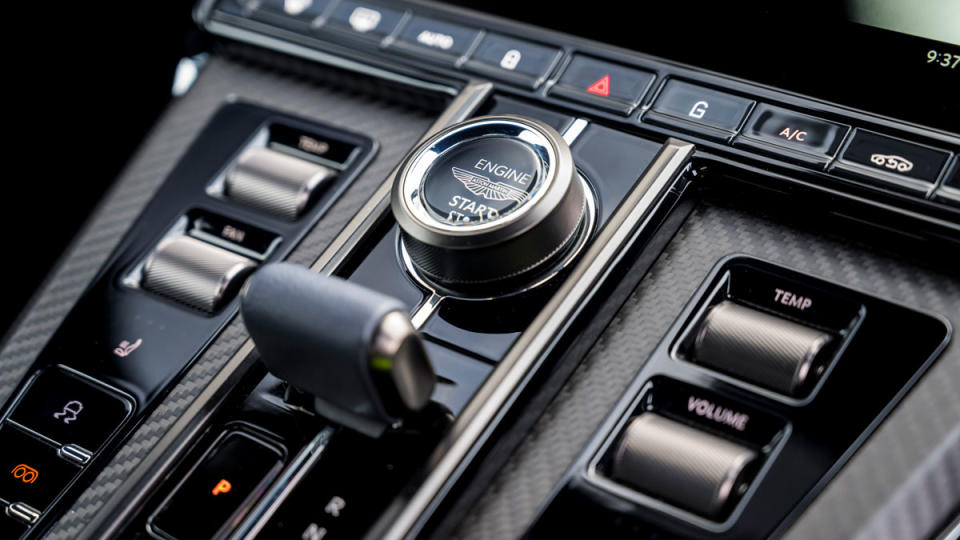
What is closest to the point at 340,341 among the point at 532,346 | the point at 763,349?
the point at 532,346

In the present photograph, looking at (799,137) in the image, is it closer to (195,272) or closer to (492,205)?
(492,205)

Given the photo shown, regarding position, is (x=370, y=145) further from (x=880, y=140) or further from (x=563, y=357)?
(x=880, y=140)

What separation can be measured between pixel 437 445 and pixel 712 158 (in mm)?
298

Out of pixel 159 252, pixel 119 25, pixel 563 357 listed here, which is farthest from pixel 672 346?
pixel 119 25

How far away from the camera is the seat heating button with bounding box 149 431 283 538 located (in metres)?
0.60

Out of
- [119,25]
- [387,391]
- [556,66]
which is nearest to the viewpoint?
[387,391]

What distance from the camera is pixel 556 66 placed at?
2.51ft

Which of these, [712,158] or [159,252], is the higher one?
[712,158]

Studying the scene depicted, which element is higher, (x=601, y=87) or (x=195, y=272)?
(x=601, y=87)

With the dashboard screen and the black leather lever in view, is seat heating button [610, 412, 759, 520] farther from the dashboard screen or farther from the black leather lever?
the dashboard screen

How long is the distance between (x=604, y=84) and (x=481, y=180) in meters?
0.16

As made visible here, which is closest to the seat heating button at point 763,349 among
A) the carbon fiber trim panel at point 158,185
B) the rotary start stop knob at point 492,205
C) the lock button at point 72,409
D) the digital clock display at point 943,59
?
the rotary start stop knob at point 492,205

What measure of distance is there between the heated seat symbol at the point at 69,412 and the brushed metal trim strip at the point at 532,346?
301 mm

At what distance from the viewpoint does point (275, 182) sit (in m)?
0.79
